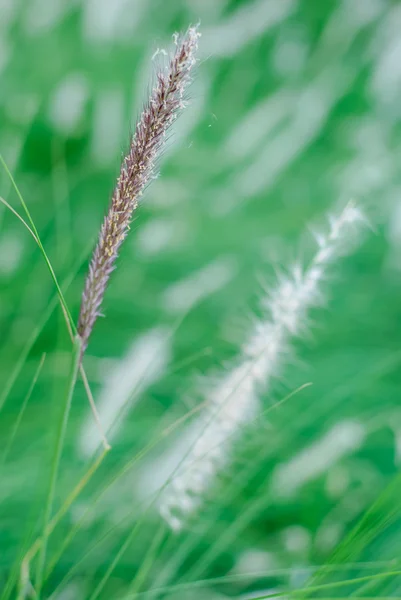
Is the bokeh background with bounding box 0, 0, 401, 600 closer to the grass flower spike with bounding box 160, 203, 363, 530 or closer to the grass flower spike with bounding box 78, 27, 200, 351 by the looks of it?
the grass flower spike with bounding box 160, 203, 363, 530

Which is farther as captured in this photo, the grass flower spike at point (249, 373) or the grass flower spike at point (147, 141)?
the grass flower spike at point (249, 373)

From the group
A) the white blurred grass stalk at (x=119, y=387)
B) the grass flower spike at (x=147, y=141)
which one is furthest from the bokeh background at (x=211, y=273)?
the grass flower spike at (x=147, y=141)

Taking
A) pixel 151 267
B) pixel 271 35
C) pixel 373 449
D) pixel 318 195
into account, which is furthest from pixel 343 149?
pixel 373 449

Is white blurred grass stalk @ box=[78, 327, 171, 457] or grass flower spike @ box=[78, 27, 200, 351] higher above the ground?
grass flower spike @ box=[78, 27, 200, 351]

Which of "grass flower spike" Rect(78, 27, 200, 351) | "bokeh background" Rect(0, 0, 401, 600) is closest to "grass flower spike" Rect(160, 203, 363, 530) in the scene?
"bokeh background" Rect(0, 0, 401, 600)

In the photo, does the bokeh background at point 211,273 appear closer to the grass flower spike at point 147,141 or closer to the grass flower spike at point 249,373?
the grass flower spike at point 249,373

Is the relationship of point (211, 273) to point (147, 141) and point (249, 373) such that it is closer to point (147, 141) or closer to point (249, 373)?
point (249, 373)

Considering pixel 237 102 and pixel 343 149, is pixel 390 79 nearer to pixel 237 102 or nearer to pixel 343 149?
pixel 343 149

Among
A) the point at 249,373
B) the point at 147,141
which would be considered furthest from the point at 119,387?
the point at 147,141
